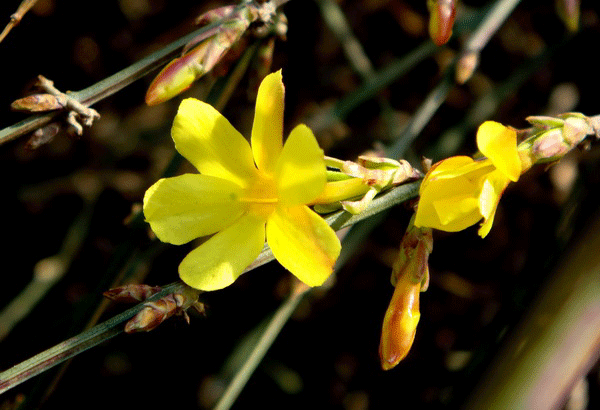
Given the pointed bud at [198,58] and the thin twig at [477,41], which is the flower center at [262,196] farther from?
the thin twig at [477,41]

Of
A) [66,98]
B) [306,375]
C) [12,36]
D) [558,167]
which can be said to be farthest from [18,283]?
[558,167]

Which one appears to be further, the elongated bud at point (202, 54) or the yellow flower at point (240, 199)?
the elongated bud at point (202, 54)

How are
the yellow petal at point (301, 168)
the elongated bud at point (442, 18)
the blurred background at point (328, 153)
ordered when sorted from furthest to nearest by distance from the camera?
the blurred background at point (328, 153) → the elongated bud at point (442, 18) → the yellow petal at point (301, 168)

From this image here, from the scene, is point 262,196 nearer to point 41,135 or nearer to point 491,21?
point 41,135

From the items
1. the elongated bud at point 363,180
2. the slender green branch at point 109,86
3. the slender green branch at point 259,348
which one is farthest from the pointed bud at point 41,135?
the slender green branch at point 259,348

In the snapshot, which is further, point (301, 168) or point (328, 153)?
point (328, 153)

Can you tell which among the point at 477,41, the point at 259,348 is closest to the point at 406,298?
the point at 259,348
